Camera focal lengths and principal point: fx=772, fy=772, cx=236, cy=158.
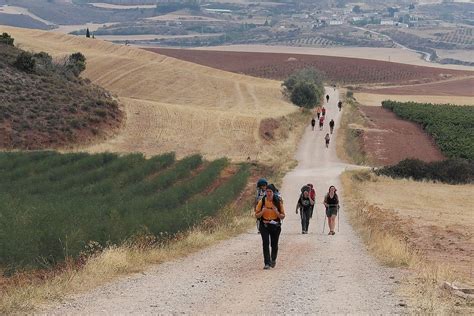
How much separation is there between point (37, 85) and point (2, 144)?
41.4 ft

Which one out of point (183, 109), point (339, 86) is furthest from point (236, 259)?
point (339, 86)

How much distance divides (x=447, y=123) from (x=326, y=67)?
72.5 m

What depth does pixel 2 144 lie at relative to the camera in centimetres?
4538

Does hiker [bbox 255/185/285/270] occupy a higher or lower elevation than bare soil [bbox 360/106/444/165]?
higher

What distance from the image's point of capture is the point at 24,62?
60219mm

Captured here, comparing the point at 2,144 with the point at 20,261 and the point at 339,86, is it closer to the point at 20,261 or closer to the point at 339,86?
the point at 20,261

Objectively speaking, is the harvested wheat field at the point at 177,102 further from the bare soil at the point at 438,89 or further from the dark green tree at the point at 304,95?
the bare soil at the point at 438,89

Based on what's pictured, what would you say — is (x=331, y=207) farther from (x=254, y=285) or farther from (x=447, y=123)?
(x=447, y=123)

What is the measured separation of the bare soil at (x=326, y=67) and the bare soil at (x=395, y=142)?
59.4 m

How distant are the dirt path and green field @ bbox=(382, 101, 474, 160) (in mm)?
38815

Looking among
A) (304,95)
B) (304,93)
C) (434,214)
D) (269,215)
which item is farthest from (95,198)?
(304,93)

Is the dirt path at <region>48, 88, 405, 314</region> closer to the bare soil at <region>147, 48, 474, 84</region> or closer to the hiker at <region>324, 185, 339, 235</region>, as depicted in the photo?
the hiker at <region>324, 185, 339, 235</region>

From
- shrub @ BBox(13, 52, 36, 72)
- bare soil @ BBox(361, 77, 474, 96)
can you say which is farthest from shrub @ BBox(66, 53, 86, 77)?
bare soil @ BBox(361, 77, 474, 96)

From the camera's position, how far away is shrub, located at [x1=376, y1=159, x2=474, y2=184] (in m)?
43.6
